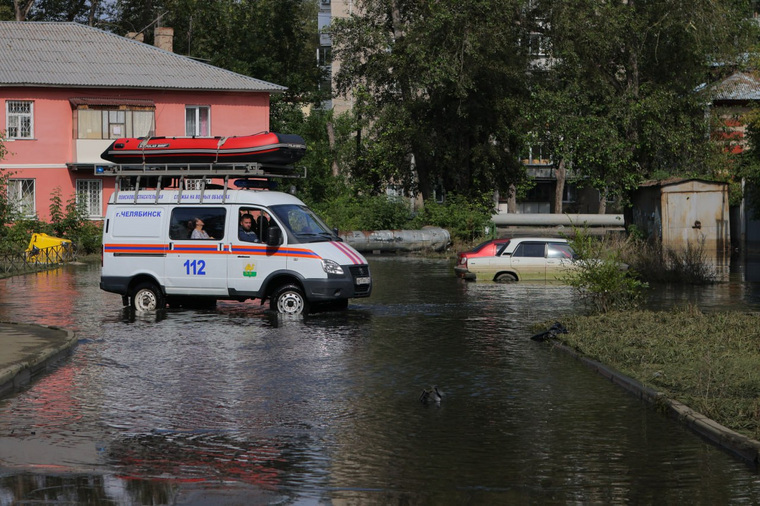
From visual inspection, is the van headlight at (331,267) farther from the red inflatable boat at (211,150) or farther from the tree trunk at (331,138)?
the tree trunk at (331,138)

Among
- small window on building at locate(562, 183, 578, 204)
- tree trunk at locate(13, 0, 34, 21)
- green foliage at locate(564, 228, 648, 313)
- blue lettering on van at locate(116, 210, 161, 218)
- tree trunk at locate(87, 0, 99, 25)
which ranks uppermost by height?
tree trunk at locate(87, 0, 99, 25)

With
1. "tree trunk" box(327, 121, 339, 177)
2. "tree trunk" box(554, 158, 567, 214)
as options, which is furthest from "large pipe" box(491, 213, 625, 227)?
"tree trunk" box(327, 121, 339, 177)

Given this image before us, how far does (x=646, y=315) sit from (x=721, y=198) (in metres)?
15.1

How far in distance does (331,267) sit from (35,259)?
1877 centimetres

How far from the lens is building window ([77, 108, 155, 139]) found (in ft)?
153

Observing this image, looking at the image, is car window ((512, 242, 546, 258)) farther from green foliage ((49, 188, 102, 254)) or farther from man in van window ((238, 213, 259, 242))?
green foliage ((49, 188, 102, 254))

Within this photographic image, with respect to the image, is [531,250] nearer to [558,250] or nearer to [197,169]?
[558,250]

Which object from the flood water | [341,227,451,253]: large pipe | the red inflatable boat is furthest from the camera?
[341,227,451,253]: large pipe

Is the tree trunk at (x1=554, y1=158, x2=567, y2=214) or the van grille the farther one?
the tree trunk at (x1=554, y1=158, x2=567, y2=214)

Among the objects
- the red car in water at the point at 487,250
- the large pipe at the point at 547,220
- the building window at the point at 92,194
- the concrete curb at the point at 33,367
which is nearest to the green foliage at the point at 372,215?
the building window at the point at 92,194

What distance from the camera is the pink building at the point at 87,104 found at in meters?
46.1

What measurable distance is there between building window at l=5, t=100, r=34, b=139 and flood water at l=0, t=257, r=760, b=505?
1226 inches

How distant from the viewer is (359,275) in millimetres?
19766

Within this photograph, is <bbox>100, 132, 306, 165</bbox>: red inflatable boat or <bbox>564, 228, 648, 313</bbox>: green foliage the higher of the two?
<bbox>100, 132, 306, 165</bbox>: red inflatable boat
